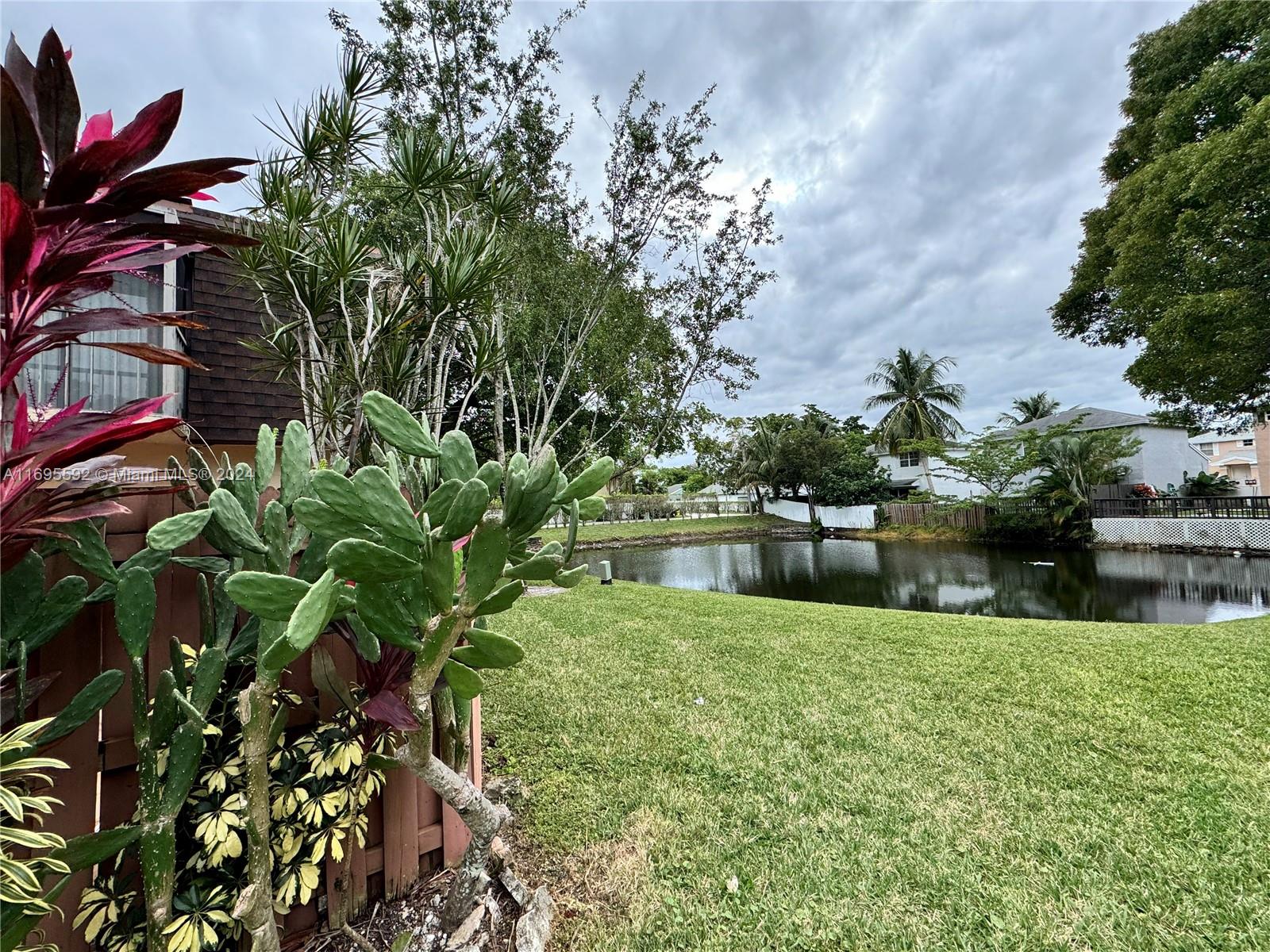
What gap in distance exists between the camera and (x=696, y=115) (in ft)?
21.9

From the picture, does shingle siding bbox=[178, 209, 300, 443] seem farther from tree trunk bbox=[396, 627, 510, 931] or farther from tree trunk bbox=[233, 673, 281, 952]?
tree trunk bbox=[396, 627, 510, 931]

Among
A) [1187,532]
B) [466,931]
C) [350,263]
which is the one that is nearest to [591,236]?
[350,263]

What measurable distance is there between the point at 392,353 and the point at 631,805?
3.39 metres

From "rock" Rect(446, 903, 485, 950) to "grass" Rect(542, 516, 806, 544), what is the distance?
12899mm

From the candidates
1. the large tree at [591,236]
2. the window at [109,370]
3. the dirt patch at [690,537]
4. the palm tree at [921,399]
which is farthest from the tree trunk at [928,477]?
the window at [109,370]

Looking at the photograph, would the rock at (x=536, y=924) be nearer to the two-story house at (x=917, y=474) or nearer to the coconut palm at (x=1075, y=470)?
the coconut palm at (x=1075, y=470)

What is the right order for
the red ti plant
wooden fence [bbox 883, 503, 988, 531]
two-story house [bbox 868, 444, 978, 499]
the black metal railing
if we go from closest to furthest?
1. the red ti plant
2. the black metal railing
3. wooden fence [bbox 883, 503, 988, 531]
4. two-story house [bbox 868, 444, 978, 499]

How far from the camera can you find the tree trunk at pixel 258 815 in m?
0.99

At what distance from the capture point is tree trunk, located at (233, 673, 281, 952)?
3.24 feet

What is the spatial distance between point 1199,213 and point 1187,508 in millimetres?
8924

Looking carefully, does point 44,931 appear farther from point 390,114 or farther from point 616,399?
point 616,399

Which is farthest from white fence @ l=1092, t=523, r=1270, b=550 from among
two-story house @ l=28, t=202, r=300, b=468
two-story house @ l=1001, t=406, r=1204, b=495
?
two-story house @ l=28, t=202, r=300, b=468

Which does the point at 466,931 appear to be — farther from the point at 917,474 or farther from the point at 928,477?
the point at 917,474

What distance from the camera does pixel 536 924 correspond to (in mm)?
1312
